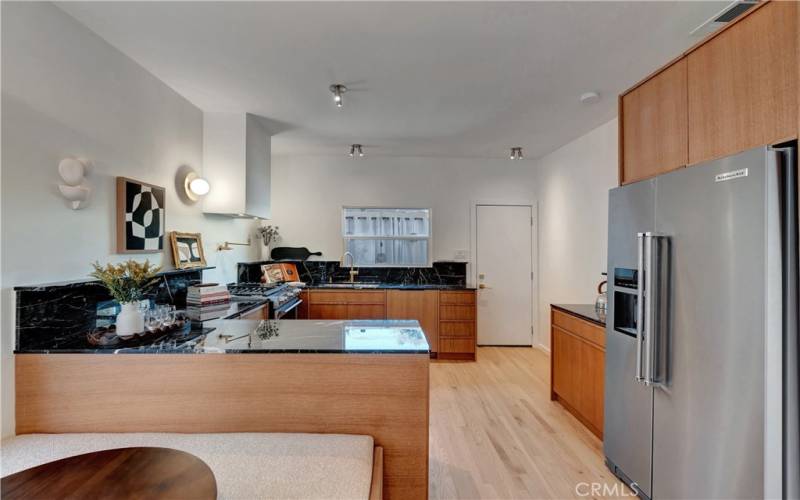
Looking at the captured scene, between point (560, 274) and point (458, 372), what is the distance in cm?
170

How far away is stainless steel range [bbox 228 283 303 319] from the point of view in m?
3.03

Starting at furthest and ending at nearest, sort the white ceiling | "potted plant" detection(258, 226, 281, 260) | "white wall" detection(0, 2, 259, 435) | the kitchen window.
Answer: the kitchen window, "potted plant" detection(258, 226, 281, 260), the white ceiling, "white wall" detection(0, 2, 259, 435)

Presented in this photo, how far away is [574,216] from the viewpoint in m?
3.81

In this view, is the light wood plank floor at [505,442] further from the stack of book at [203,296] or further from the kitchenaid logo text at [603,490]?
the stack of book at [203,296]

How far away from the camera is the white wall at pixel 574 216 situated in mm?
3279

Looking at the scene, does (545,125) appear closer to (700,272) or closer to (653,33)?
(653,33)

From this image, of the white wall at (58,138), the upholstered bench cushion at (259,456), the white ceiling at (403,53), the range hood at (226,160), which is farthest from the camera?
the range hood at (226,160)

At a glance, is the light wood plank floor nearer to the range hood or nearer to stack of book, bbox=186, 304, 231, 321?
stack of book, bbox=186, 304, 231, 321

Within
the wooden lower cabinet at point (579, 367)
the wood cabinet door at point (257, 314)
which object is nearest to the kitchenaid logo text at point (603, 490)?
the wooden lower cabinet at point (579, 367)

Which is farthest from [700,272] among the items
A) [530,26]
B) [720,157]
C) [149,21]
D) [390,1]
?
[149,21]

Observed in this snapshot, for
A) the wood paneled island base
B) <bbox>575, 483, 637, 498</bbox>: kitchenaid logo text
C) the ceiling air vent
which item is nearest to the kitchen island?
the wood paneled island base

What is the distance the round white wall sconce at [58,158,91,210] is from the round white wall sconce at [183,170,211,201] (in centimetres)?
98

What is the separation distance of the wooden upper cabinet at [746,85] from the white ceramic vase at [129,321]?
2811mm

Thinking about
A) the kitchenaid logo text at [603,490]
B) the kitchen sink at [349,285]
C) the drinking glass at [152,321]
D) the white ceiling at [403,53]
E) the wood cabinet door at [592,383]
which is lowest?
the kitchenaid logo text at [603,490]
